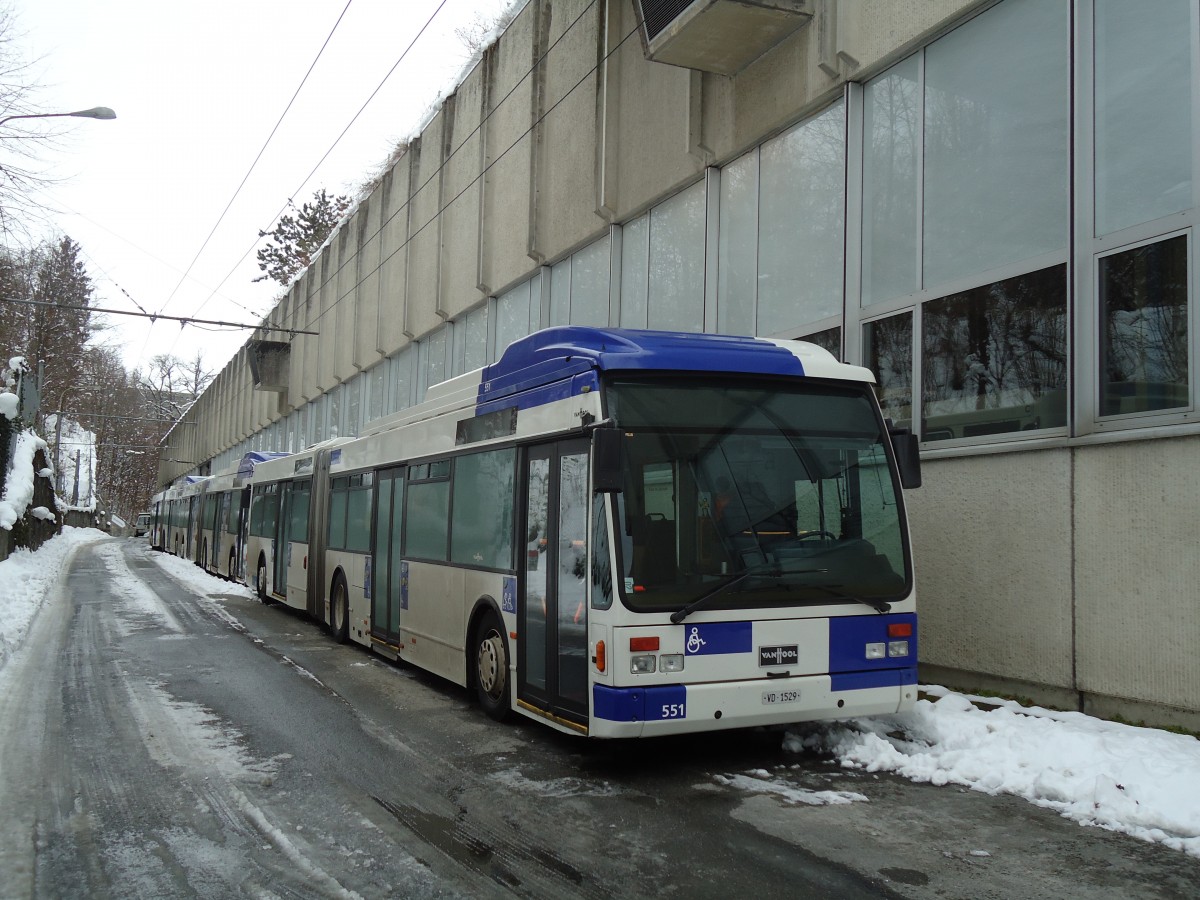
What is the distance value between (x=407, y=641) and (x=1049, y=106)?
8166 millimetres

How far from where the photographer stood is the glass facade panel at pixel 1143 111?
7.83 metres

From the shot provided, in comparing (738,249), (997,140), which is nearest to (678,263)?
(738,249)

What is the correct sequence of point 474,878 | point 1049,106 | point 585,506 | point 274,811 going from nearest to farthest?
point 474,878 < point 274,811 < point 585,506 < point 1049,106

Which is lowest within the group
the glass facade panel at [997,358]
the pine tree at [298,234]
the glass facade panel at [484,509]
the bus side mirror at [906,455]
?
the glass facade panel at [484,509]

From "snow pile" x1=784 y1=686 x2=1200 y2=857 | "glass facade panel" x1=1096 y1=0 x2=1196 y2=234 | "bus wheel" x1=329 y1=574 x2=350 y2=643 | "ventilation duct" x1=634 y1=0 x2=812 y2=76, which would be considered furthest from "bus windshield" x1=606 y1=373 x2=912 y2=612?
"bus wheel" x1=329 y1=574 x2=350 y2=643

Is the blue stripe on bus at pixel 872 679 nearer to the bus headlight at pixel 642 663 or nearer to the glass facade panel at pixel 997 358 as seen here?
the bus headlight at pixel 642 663

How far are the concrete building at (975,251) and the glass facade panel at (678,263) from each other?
1.9 inches

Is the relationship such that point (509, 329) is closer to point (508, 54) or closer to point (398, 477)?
point (508, 54)

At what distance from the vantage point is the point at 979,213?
9.80 m

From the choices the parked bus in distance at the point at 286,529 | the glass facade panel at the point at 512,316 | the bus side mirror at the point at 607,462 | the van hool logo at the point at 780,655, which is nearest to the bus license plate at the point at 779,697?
the van hool logo at the point at 780,655

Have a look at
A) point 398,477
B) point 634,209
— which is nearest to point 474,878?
point 398,477

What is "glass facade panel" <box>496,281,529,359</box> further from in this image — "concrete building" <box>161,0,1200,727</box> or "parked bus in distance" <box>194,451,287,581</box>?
"parked bus in distance" <box>194,451,287,581</box>

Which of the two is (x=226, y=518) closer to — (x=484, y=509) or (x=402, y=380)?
(x=402, y=380)

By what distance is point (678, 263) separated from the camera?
14.9m
